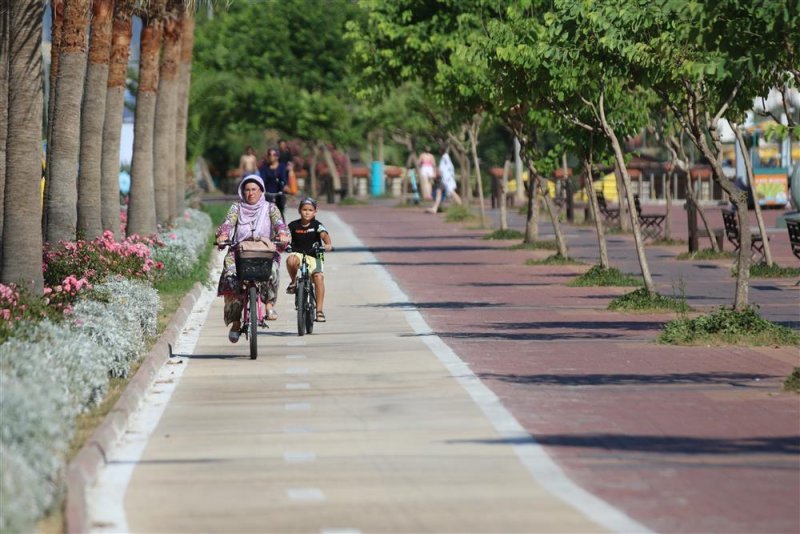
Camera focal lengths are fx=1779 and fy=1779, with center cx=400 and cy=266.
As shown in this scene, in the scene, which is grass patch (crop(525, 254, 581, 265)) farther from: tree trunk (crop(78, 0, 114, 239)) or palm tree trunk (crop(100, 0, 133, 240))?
tree trunk (crop(78, 0, 114, 239))

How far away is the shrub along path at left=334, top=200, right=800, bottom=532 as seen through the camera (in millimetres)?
9492

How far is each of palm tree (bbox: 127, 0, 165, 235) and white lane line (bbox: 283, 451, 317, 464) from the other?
18.8 metres

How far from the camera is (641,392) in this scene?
44.6 ft

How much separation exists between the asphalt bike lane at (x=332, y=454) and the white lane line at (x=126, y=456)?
0.05 ft

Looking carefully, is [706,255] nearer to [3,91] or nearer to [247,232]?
[247,232]

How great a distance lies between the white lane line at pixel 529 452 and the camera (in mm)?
8938

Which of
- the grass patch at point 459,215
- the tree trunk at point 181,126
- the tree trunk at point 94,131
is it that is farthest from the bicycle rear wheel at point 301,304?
the grass patch at point 459,215

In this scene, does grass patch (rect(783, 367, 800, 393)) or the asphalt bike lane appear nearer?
the asphalt bike lane

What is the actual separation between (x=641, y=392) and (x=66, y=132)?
9.88 metres

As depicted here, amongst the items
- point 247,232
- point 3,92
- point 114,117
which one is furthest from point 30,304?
point 114,117

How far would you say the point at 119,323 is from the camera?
599 inches

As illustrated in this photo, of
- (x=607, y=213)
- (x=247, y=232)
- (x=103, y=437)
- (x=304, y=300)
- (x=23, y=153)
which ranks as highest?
(x=23, y=153)

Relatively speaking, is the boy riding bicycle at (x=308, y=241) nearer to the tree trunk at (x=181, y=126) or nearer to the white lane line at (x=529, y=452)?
the white lane line at (x=529, y=452)

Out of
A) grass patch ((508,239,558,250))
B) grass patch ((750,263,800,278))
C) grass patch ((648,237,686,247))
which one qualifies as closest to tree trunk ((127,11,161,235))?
grass patch ((508,239,558,250))
